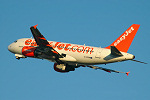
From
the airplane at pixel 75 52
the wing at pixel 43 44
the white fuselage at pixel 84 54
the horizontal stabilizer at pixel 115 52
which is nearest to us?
the horizontal stabilizer at pixel 115 52

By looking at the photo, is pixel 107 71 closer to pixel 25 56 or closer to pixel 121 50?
pixel 121 50

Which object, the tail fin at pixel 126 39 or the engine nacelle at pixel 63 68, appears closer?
the tail fin at pixel 126 39

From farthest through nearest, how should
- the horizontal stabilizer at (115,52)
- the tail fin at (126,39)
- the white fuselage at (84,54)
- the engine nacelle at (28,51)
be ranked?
1. the engine nacelle at (28,51)
2. the tail fin at (126,39)
3. the white fuselage at (84,54)
4. the horizontal stabilizer at (115,52)

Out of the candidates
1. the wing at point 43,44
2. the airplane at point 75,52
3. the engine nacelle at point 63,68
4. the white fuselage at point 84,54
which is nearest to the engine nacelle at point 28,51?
the airplane at point 75,52

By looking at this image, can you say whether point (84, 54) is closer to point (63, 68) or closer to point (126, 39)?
point (63, 68)

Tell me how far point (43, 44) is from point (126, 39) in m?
14.6

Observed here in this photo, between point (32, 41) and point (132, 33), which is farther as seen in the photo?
point (32, 41)

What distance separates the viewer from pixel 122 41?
68500mm

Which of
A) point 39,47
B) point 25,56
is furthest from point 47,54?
point 25,56

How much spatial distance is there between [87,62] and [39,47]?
898 centimetres

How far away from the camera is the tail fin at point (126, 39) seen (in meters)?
67.6

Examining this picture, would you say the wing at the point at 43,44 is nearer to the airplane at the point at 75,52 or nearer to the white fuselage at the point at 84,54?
the airplane at the point at 75,52

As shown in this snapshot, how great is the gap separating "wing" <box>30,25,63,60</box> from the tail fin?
10869 mm

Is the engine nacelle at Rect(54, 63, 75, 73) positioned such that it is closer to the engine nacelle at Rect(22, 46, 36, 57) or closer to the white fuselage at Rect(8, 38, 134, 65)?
the white fuselage at Rect(8, 38, 134, 65)
